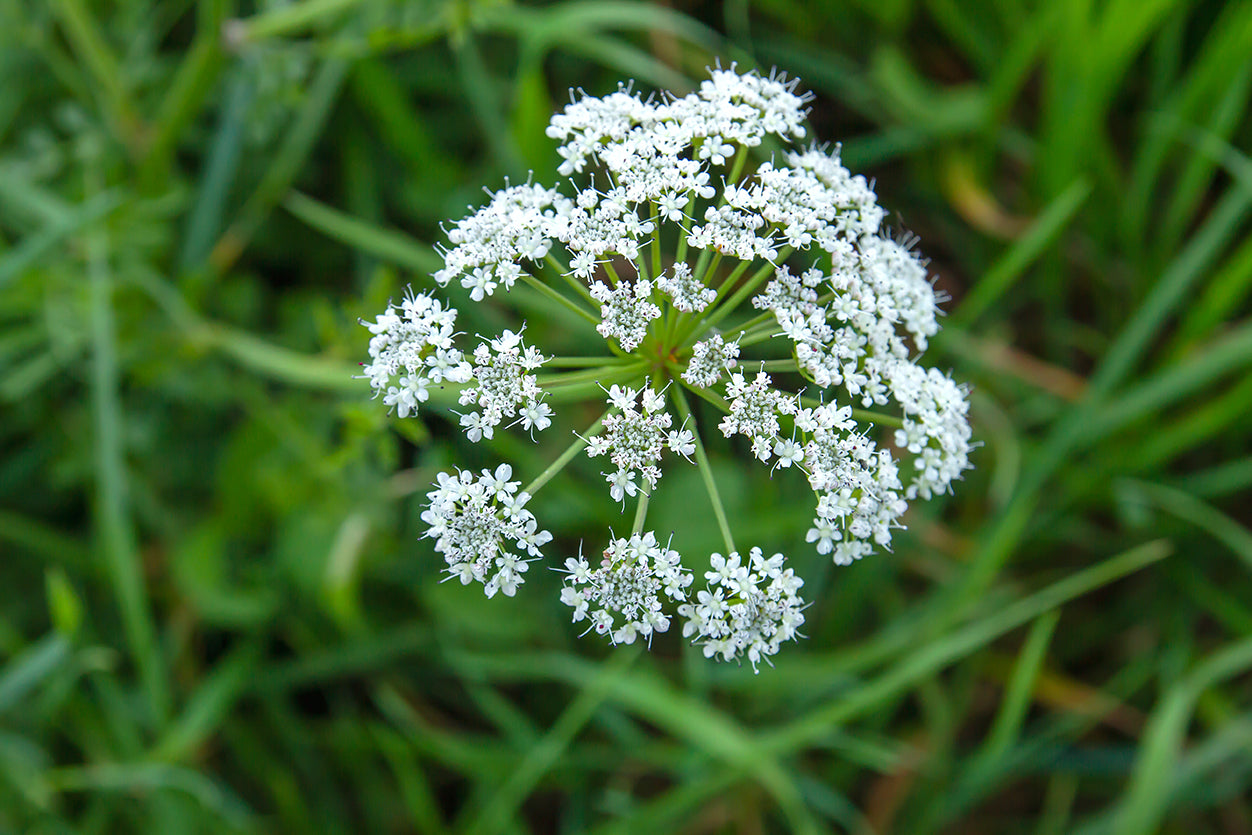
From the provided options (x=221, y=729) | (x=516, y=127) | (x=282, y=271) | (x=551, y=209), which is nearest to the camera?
(x=551, y=209)

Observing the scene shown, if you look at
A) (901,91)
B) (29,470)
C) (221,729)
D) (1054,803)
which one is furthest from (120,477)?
(1054,803)

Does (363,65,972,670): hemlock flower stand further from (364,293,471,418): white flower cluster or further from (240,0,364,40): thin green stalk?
(240,0,364,40): thin green stalk

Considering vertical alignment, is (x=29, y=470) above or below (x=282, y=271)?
below

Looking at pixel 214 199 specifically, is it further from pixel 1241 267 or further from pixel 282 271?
pixel 1241 267

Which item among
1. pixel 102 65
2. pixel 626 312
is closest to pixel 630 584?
pixel 626 312

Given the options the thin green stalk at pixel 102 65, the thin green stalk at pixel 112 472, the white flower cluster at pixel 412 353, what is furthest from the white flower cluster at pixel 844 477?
the thin green stalk at pixel 102 65
